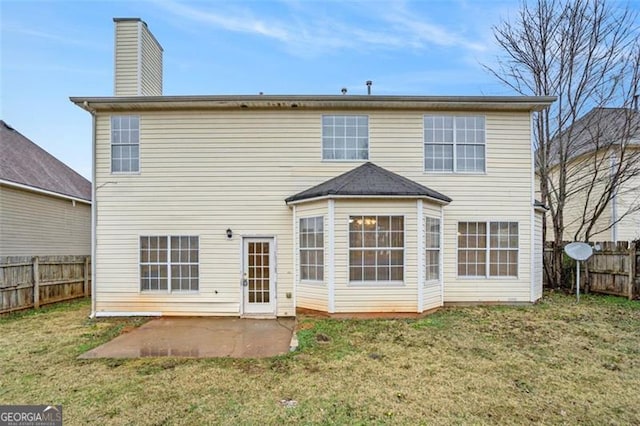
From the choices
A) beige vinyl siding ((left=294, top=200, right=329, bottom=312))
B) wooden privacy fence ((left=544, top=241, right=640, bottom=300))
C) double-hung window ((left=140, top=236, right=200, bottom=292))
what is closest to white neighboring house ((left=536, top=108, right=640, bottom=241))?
wooden privacy fence ((left=544, top=241, right=640, bottom=300))

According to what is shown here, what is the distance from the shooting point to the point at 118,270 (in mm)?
8695

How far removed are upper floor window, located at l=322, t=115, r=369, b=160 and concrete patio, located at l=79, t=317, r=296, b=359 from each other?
462 cm

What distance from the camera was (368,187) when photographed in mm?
7676

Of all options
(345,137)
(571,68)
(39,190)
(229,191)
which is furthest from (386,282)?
(39,190)

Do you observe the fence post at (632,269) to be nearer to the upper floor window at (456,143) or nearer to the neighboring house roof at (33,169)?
the upper floor window at (456,143)

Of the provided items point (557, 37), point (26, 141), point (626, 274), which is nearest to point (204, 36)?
point (26, 141)

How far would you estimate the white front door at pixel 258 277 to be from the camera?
866 centimetres

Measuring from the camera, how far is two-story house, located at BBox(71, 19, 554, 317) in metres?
8.64

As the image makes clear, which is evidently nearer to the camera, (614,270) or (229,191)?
(229,191)

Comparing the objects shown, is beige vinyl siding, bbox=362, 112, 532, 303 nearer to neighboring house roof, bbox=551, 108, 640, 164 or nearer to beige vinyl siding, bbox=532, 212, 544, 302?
beige vinyl siding, bbox=532, 212, 544, 302

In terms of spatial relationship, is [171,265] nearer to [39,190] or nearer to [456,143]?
[39,190]

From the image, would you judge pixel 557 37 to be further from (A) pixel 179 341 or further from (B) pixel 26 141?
(B) pixel 26 141

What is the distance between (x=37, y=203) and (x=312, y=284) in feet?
36.2

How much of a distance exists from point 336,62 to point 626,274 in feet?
42.6
